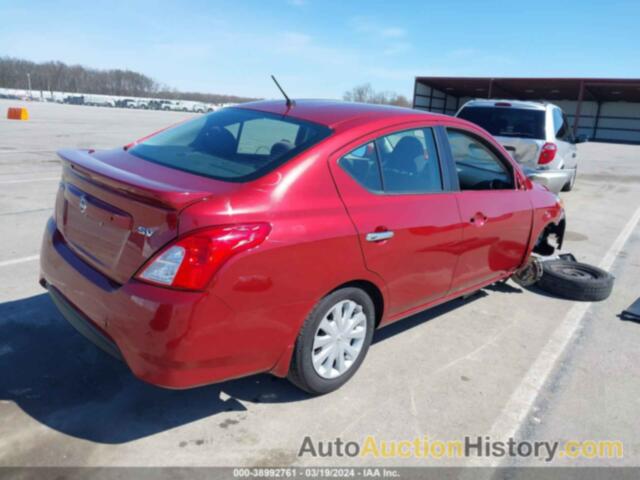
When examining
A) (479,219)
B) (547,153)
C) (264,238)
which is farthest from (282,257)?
(547,153)

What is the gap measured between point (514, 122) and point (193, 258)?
8.35 metres

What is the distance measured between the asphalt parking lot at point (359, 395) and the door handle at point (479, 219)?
3.04 feet

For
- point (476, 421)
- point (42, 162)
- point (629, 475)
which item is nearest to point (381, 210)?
point (476, 421)

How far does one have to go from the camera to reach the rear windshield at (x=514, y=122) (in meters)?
9.16

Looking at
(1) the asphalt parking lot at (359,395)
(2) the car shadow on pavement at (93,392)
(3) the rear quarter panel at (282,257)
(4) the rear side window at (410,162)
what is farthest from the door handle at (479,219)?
(2) the car shadow on pavement at (93,392)

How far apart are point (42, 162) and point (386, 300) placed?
11058mm

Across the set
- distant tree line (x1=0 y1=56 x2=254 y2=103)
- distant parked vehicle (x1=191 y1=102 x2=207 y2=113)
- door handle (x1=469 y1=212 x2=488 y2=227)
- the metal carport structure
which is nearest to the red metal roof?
the metal carport structure

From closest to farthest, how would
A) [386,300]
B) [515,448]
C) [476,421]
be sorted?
[515,448], [476,421], [386,300]

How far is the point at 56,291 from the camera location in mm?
3061

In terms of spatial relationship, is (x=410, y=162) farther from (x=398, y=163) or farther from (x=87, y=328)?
(x=87, y=328)

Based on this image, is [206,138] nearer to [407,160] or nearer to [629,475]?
[407,160]

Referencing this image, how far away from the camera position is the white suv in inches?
354

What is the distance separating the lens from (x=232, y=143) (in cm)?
331

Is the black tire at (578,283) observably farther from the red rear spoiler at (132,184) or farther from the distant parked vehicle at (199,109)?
the distant parked vehicle at (199,109)
